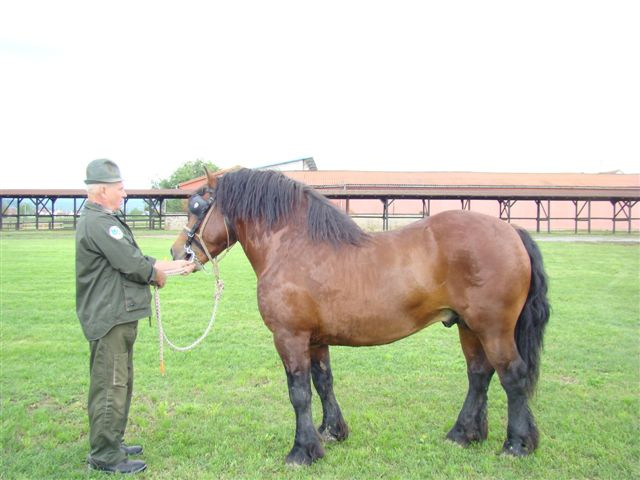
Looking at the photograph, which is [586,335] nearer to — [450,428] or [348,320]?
[450,428]

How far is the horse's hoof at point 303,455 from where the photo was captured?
3.79 m

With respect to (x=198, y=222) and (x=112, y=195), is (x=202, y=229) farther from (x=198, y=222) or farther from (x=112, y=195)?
(x=112, y=195)

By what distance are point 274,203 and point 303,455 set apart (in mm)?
2063

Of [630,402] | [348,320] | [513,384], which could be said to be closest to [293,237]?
[348,320]

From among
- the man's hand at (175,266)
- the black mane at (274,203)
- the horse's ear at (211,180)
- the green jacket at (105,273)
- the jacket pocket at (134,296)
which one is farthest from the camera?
the horse's ear at (211,180)

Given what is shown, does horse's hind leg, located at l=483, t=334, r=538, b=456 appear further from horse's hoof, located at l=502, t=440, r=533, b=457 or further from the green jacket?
the green jacket

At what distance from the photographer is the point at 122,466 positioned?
3.63 meters

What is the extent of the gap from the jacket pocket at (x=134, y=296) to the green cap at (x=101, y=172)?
0.79 m

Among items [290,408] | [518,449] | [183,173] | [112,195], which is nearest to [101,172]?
[112,195]

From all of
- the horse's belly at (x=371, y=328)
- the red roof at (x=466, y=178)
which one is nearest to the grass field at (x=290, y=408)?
the horse's belly at (x=371, y=328)

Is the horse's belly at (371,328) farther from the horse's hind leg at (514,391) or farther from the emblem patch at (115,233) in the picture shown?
the emblem patch at (115,233)

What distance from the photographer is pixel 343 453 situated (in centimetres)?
399

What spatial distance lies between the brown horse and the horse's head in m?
0.02

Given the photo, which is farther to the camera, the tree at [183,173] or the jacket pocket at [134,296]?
the tree at [183,173]
